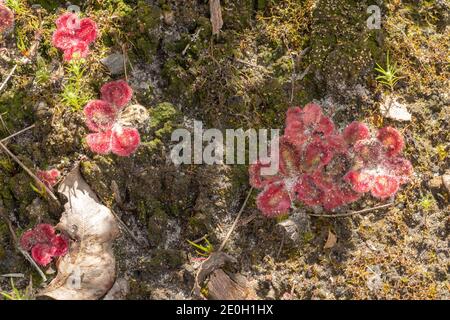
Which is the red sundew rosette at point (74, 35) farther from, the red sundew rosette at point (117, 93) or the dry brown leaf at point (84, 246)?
the dry brown leaf at point (84, 246)

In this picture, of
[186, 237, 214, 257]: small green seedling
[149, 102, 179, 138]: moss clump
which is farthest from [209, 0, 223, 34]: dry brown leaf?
[186, 237, 214, 257]: small green seedling

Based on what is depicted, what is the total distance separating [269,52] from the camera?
3.88 meters

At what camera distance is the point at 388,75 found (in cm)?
382

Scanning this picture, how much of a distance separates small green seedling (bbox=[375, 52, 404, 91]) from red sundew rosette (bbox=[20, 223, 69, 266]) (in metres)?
2.52

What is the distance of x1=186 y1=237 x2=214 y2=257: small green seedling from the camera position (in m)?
3.54

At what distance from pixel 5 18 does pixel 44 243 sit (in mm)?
1687

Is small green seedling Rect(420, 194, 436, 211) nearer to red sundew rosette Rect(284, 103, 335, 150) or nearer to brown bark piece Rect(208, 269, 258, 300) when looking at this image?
red sundew rosette Rect(284, 103, 335, 150)

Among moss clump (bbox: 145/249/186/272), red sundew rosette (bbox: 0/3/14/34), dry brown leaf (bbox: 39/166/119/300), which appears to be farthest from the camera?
red sundew rosette (bbox: 0/3/14/34)

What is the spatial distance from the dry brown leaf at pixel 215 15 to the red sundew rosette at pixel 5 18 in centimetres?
148

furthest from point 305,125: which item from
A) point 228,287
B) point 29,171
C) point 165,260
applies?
point 29,171
